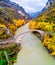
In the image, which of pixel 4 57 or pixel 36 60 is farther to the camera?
pixel 36 60

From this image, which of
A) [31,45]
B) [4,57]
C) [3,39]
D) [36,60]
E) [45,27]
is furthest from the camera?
[45,27]

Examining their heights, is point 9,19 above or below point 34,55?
above

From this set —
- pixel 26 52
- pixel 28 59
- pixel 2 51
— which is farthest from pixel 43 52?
pixel 2 51

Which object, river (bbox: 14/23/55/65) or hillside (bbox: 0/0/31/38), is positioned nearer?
river (bbox: 14/23/55/65)

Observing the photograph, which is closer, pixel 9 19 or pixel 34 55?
pixel 34 55

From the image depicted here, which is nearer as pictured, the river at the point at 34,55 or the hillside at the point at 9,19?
the river at the point at 34,55

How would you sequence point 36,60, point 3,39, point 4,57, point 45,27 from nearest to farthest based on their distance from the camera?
point 4,57 → point 36,60 → point 3,39 → point 45,27

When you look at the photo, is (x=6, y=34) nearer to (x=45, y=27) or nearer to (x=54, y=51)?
(x=54, y=51)

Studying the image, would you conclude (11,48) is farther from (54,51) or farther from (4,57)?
(54,51)

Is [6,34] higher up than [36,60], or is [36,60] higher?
[6,34]
